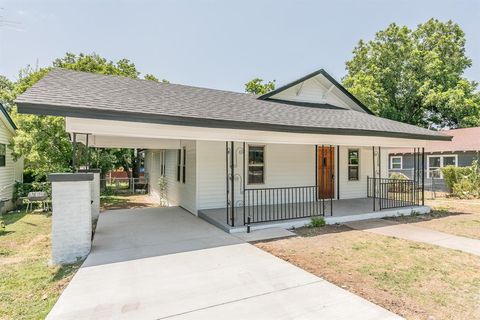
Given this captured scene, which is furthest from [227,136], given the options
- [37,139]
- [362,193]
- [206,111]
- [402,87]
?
[402,87]

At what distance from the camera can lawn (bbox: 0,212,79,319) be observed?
134 inches

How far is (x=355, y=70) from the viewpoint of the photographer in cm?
3053

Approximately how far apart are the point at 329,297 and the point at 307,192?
697cm

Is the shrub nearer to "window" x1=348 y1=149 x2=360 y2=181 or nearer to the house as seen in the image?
the house

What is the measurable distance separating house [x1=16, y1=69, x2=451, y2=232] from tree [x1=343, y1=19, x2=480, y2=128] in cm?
1600

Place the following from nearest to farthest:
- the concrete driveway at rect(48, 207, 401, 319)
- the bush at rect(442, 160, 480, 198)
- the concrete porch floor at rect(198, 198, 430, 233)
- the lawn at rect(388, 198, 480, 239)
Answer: the concrete driveway at rect(48, 207, 401, 319) → the concrete porch floor at rect(198, 198, 430, 233) → the lawn at rect(388, 198, 480, 239) → the bush at rect(442, 160, 480, 198)

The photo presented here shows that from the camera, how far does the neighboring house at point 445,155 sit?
17.1m

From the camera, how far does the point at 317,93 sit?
12570 mm

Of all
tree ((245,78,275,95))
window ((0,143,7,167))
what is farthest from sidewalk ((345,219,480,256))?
tree ((245,78,275,95))

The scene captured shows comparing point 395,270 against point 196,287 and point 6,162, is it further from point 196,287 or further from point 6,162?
point 6,162

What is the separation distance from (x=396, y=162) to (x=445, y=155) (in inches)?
153

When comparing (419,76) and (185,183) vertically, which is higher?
(419,76)

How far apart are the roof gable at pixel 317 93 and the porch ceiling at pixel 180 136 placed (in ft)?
12.7

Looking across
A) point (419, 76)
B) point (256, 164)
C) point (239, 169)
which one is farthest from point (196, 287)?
point (419, 76)
